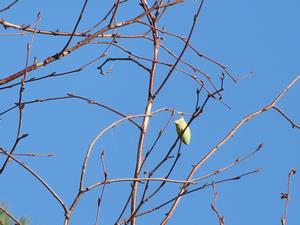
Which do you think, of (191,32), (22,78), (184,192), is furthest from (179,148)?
(22,78)

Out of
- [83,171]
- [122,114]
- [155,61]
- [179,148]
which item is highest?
[155,61]

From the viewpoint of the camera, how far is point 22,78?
50.6 inches

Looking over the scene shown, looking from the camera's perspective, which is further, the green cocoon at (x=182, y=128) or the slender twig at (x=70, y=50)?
the green cocoon at (x=182, y=128)

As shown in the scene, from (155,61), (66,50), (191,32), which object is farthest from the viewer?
(155,61)

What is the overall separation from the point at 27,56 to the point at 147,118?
0.31 meters

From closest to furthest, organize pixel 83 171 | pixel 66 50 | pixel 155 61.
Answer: pixel 83 171, pixel 66 50, pixel 155 61

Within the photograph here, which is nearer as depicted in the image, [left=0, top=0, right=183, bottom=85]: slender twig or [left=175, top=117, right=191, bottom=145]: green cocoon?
[left=0, top=0, right=183, bottom=85]: slender twig

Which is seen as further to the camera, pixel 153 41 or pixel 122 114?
pixel 153 41

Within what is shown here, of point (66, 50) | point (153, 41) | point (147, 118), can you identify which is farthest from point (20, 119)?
point (153, 41)

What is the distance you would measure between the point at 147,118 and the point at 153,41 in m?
0.22

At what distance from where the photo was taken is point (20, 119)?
1198 mm

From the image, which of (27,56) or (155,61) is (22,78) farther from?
(155,61)

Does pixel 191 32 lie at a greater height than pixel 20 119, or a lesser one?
greater

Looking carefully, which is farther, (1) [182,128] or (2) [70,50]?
(1) [182,128]
